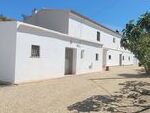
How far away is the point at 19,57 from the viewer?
16766 millimetres

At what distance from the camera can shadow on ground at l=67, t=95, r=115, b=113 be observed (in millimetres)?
10146

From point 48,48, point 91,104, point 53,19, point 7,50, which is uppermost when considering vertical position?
point 53,19

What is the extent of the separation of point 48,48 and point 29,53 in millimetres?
2711

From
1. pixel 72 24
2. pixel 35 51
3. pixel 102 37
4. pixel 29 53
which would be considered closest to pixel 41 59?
pixel 35 51

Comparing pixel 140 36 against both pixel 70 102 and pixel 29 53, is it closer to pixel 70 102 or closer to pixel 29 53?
pixel 70 102

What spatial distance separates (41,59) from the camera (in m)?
19.3

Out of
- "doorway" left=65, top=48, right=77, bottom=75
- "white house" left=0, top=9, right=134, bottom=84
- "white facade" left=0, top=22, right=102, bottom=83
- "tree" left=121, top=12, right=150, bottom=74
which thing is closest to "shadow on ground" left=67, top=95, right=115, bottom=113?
"tree" left=121, top=12, right=150, bottom=74

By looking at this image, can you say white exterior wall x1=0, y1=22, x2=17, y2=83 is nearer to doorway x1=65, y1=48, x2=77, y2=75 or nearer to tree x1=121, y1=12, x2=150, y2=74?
tree x1=121, y1=12, x2=150, y2=74

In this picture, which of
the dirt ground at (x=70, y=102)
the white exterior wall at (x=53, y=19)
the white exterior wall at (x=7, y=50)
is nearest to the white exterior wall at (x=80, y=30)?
the white exterior wall at (x=53, y=19)

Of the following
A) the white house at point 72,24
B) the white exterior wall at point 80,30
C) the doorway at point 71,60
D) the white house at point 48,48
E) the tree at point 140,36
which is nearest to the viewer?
the tree at point 140,36

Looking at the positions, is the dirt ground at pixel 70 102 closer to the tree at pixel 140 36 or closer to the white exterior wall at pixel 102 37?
the tree at pixel 140 36

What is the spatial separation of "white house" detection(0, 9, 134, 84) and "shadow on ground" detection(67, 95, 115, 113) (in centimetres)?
587

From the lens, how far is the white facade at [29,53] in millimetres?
16562

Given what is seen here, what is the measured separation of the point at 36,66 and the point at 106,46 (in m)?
24.5
